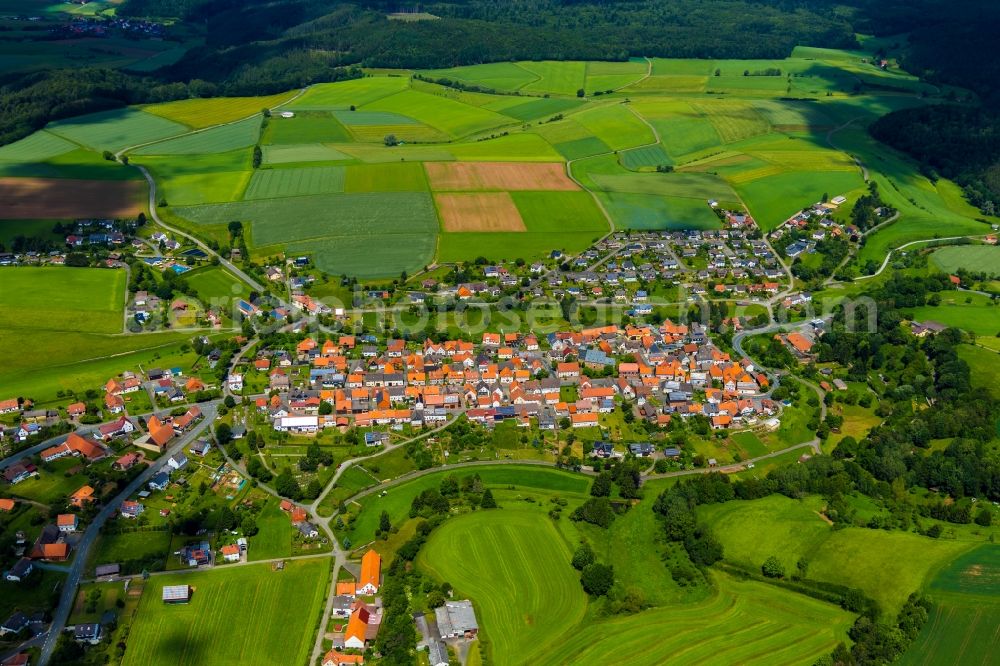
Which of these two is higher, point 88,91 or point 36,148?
point 88,91

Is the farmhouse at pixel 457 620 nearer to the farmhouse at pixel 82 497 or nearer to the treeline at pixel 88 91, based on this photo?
the farmhouse at pixel 82 497

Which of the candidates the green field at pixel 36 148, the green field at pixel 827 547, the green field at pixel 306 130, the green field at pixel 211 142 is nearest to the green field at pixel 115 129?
the green field at pixel 36 148

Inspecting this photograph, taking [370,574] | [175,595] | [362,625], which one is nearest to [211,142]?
[175,595]

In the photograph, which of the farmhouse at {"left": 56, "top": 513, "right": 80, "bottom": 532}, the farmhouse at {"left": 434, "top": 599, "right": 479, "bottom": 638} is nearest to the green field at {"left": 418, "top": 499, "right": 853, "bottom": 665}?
the farmhouse at {"left": 434, "top": 599, "right": 479, "bottom": 638}

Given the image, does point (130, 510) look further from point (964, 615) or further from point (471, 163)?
point (471, 163)

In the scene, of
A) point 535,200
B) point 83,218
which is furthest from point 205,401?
point 535,200

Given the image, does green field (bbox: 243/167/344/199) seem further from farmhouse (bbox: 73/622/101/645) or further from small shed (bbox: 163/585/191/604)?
farmhouse (bbox: 73/622/101/645)
